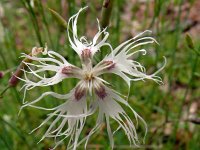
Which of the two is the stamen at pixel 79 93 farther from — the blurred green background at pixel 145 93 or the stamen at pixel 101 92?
the blurred green background at pixel 145 93

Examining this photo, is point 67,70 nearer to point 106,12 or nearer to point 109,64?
point 109,64

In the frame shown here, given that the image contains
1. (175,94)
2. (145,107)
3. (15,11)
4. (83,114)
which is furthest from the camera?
(15,11)

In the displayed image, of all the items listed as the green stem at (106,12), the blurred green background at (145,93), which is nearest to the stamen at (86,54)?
the green stem at (106,12)

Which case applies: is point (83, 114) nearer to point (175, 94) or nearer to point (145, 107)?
point (145, 107)

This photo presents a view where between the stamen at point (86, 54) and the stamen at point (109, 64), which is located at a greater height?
the stamen at point (86, 54)

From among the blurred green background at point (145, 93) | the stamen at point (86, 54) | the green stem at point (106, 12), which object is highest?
the green stem at point (106, 12)

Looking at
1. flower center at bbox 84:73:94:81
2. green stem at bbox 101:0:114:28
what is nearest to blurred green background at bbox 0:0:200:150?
green stem at bbox 101:0:114:28

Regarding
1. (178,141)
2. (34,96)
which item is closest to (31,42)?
(34,96)

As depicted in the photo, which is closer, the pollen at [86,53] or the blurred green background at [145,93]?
the pollen at [86,53]
